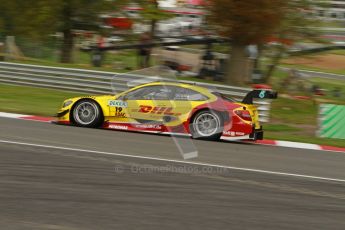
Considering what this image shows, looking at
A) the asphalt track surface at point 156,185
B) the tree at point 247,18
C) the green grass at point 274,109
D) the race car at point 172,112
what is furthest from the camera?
the tree at point 247,18

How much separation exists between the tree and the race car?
5566 millimetres

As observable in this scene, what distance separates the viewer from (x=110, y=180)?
718 centimetres

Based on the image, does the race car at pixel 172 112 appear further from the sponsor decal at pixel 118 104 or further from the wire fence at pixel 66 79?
the wire fence at pixel 66 79

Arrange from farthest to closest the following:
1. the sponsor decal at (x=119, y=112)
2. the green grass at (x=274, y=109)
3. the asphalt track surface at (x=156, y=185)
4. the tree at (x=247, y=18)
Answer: the tree at (x=247, y=18) < the green grass at (x=274, y=109) < the sponsor decal at (x=119, y=112) < the asphalt track surface at (x=156, y=185)

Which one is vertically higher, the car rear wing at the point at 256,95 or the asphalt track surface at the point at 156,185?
the car rear wing at the point at 256,95

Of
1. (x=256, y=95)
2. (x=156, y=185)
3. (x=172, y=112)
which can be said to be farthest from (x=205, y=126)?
(x=156, y=185)

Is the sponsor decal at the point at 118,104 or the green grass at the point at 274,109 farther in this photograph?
the green grass at the point at 274,109

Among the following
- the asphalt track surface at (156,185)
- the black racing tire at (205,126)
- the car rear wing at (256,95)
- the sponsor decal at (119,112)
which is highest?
the car rear wing at (256,95)

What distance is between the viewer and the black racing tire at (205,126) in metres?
11.6

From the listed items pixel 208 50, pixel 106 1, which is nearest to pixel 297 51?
pixel 208 50

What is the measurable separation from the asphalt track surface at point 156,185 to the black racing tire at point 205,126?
2.28 feet

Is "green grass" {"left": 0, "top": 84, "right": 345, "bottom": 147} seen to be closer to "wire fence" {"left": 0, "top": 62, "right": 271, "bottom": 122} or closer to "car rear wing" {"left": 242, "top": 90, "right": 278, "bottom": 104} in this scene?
"wire fence" {"left": 0, "top": 62, "right": 271, "bottom": 122}

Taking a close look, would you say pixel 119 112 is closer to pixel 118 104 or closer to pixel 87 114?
pixel 118 104

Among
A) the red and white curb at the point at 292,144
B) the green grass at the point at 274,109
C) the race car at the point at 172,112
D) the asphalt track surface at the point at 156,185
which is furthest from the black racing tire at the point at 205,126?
the green grass at the point at 274,109
